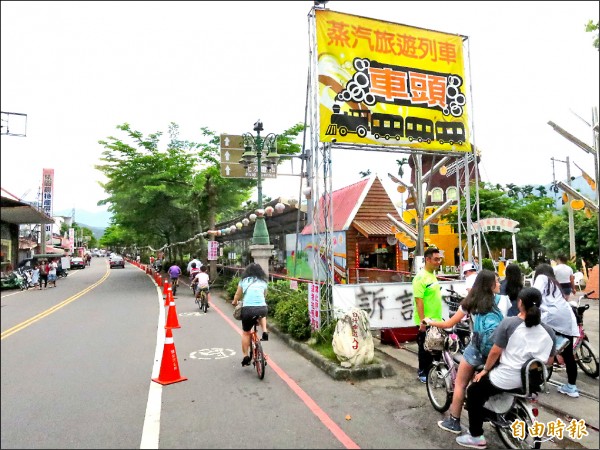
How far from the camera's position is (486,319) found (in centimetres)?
392

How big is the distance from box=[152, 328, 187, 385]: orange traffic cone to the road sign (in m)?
9.83

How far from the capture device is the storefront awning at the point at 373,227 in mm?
18188

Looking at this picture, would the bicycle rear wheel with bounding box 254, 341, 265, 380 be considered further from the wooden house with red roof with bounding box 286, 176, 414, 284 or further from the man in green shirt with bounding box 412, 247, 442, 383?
the wooden house with red roof with bounding box 286, 176, 414, 284

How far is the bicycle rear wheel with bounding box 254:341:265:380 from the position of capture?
5.87 m

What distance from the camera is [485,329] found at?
12.7 ft

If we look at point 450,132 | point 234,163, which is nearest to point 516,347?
point 450,132

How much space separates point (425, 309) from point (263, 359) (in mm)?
2345

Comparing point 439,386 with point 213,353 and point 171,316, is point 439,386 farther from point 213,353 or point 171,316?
point 171,316

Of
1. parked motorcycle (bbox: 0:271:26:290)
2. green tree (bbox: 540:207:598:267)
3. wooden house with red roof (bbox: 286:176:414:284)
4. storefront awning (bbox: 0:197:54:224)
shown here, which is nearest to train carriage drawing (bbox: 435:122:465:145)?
storefront awning (bbox: 0:197:54:224)

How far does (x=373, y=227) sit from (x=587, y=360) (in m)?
12.7

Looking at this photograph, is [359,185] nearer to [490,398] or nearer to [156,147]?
[156,147]

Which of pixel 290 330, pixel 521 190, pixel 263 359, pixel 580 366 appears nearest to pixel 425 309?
pixel 263 359

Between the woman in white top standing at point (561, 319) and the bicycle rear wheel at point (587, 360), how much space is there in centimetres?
84

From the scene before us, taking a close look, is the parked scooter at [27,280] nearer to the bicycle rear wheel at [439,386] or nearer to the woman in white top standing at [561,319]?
A: the bicycle rear wheel at [439,386]
